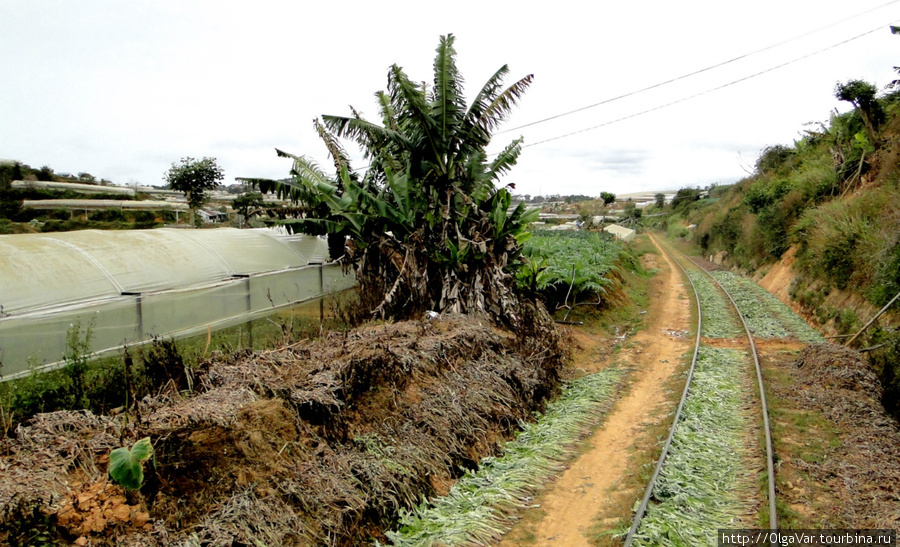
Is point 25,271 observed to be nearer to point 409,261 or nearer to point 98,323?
point 98,323

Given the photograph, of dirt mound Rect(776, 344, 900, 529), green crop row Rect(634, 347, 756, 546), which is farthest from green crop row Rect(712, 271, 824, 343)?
green crop row Rect(634, 347, 756, 546)

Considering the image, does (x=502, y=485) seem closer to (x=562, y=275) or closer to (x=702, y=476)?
(x=702, y=476)

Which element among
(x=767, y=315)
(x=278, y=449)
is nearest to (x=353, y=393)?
(x=278, y=449)

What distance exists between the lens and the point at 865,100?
67.9ft

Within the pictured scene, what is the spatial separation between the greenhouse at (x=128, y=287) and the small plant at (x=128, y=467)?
3792mm

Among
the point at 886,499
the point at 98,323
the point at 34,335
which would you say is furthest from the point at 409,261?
the point at 886,499

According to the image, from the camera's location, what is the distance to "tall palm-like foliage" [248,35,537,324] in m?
11.0

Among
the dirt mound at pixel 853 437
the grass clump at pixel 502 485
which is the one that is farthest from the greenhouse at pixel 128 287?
the dirt mound at pixel 853 437

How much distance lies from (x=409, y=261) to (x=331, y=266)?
4.06 metres

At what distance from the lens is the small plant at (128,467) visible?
13.3 feet

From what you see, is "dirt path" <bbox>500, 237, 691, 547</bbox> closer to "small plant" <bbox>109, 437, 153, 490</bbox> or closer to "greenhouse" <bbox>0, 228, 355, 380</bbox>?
"small plant" <bbox>109, 437, 153, 490</bbox>

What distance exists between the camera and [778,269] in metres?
23.0

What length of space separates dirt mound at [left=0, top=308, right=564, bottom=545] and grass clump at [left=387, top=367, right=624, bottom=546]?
0.20 metres

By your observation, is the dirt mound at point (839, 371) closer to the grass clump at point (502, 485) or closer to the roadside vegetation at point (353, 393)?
the roadside vegetation at point (353, 393)
